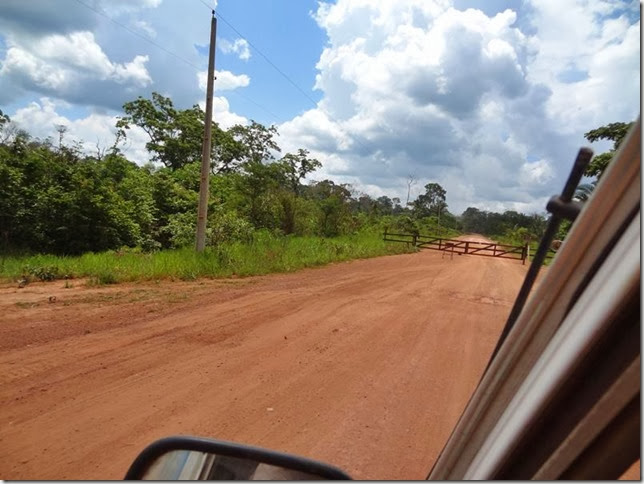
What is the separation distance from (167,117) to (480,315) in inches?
1099

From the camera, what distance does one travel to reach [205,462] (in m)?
1.23

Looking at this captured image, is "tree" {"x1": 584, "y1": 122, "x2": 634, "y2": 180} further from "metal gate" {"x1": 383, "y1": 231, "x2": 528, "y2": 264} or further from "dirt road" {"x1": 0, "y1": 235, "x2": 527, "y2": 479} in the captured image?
"metal gate" {"x1": 383, "y1": 231, "x2": 528, "y2": 264}

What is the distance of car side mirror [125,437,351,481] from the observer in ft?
3.78

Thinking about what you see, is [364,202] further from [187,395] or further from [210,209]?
[187,395]

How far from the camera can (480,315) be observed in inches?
305

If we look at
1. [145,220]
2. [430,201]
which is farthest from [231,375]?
[430,201]

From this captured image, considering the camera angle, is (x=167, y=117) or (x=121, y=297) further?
(x=167, y=117)

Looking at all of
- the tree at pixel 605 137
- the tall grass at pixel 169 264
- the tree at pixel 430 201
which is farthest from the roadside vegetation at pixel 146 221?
the tree at pixel 430 201

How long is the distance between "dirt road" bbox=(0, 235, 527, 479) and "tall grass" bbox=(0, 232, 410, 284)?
132 centimetres

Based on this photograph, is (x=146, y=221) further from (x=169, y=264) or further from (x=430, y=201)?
(x=430, y=201)

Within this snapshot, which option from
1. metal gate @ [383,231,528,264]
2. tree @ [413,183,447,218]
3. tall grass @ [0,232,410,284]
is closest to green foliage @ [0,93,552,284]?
tall grass @ [0,232,410,284]

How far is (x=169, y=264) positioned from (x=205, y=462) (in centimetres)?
966

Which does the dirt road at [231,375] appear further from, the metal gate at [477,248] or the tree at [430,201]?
the tree at [430,201]


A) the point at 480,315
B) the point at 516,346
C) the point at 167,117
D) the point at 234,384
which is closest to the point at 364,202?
the point at 167,117
